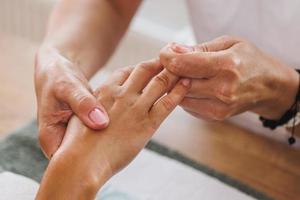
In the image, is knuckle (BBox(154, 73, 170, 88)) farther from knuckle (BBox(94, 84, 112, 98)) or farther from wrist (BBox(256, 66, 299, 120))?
wrist (BBox(256, 66, 299, 120))

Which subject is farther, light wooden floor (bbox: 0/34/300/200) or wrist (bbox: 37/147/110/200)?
light wooden floor (bbox: 0/34/300/200)

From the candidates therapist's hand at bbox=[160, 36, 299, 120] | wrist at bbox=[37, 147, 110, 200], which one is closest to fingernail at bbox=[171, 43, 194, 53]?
therapist's hand at bbox=[160, 36, 299, 120]

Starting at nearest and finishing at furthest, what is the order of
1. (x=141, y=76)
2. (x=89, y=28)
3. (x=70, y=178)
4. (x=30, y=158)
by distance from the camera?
(x=70, y=178) → (x=141, y=76) → (x=30, y=158) → (x=89, y=28)

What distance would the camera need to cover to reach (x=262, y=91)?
0.86 m

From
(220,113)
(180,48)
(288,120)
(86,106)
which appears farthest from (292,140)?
(86,106)

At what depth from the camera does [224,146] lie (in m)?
1.01

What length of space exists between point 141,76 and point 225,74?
0.12 metres

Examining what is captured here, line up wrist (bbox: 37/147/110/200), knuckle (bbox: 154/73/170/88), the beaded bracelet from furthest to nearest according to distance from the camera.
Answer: the beaded bracelet < knuckle (bbox: 154/73/170/88) < wrist (bbox: 37/147/110/200)

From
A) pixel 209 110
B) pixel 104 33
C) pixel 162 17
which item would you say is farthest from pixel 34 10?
pixel 209 110

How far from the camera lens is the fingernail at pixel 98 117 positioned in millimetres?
749

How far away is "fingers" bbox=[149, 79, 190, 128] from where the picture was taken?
77 cm

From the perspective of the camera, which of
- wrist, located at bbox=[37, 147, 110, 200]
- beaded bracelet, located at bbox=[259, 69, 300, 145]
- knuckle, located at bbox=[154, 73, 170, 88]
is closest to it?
wrist, located at bbox=[37, 147, 110, 200]

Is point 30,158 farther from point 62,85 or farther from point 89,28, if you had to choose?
point 89,28

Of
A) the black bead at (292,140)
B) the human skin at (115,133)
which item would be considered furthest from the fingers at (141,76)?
the black bead at (292,140)
